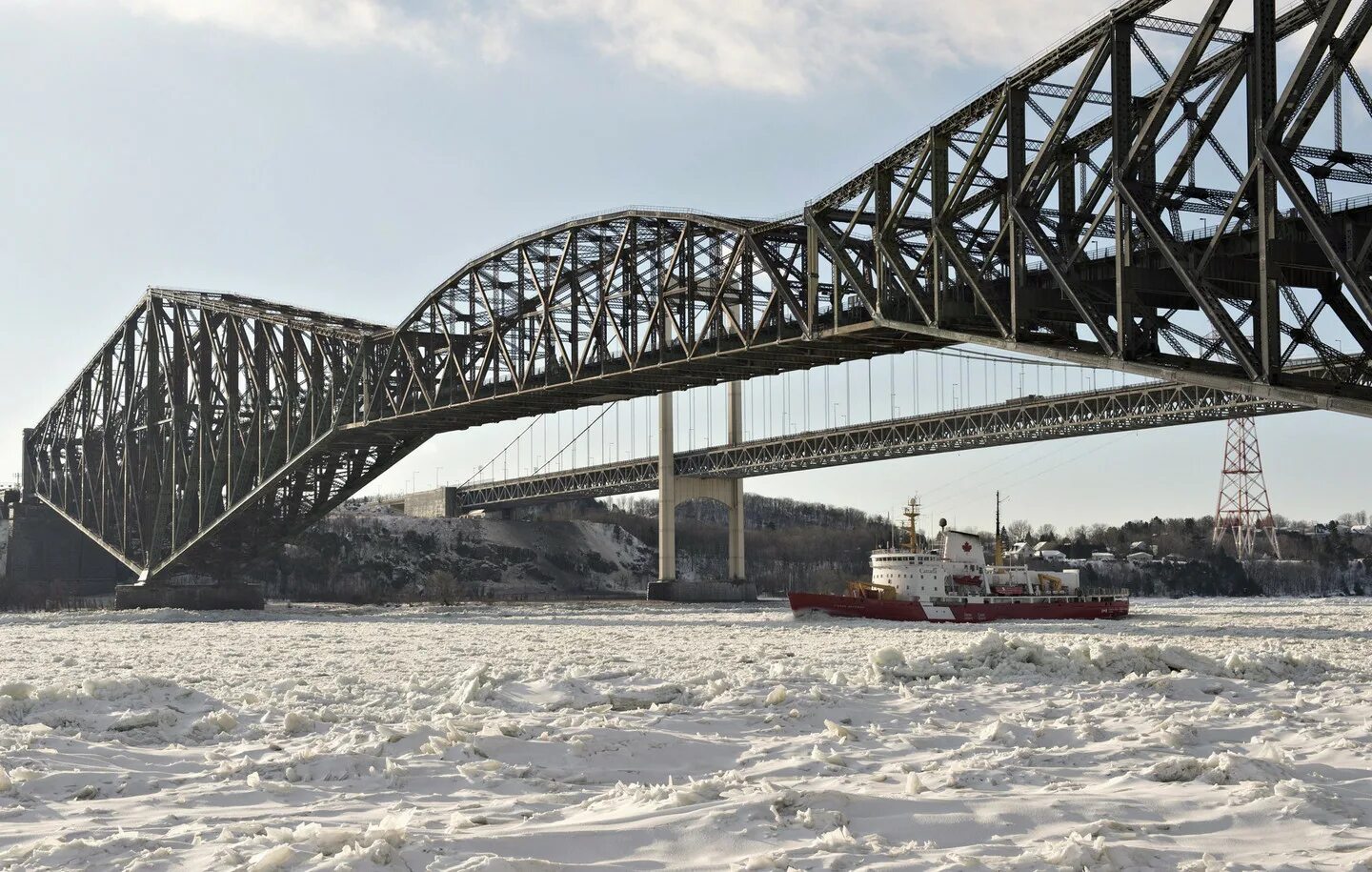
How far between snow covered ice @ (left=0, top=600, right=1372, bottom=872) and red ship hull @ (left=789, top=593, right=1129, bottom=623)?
38.5m

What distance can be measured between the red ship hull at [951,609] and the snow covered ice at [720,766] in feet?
126

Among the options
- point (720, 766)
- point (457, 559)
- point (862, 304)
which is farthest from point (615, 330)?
point (457, 559)

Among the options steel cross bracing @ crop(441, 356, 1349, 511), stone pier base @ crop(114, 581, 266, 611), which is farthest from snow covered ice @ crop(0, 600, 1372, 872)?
steel cross bracing @ crop(441, 356, 1349, 511)

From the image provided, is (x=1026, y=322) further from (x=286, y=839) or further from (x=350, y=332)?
(x=350, y=332)

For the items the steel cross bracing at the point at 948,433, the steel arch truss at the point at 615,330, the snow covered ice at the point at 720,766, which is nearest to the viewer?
the snow covered ice at the point at 720,766

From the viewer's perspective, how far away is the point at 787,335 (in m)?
49.0

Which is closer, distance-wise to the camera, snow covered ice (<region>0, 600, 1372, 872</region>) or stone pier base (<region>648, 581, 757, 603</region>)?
snow covered ice (<region>0, 600, 1372, 872</region>)

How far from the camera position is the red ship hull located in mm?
64625

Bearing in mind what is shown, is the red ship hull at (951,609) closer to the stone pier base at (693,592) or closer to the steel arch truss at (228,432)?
the steel arch truss at (228,432)

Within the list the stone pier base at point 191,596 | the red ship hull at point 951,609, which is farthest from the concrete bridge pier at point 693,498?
the red ship hull at point 951,609

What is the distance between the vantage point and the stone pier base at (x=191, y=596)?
83.1 meters

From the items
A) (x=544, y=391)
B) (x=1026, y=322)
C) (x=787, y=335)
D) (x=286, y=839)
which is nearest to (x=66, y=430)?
(x=544, y=391)

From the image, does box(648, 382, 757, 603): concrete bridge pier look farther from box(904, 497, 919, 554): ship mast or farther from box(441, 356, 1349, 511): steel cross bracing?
box(904, 497, 919, 554): ship mast

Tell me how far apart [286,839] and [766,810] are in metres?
4.30
